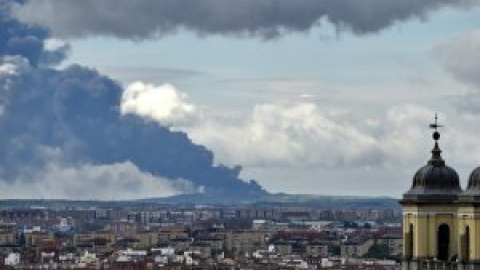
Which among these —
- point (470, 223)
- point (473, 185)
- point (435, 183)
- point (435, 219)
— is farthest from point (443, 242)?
point (473, 185)

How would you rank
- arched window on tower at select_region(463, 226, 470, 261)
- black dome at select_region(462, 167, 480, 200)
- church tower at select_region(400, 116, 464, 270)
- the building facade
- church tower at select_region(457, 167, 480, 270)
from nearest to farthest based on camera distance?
church tower at select_region(457, 167, 480, 270)
black dome at select_region(462, 167, 480, 200)
arched window on tower at select_region(463, 226, 470, 261)
the building facade
church tower at select_region(400, 116, 464, 270)

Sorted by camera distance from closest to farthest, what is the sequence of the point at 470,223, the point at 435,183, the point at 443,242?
the point at 470,223 < the point at 443,242 < the point at 435,183

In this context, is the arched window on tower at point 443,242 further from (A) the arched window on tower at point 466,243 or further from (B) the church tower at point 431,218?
(A) the arched window on tower at point 466,243

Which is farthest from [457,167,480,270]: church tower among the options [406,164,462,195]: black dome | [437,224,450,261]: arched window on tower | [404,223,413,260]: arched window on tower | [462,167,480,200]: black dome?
[404,223,413,260]: arched window on tower

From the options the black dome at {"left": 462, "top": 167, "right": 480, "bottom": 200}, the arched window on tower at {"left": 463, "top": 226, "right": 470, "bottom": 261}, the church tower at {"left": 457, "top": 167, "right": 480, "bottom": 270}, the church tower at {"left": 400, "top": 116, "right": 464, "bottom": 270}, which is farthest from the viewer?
the church tower at {"left": 400, "top": 116, "right": 464, "bottom": 270}

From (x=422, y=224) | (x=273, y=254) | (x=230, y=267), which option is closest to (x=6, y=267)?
(x=230, y=267)

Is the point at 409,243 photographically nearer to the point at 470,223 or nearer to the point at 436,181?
the point at 436,181

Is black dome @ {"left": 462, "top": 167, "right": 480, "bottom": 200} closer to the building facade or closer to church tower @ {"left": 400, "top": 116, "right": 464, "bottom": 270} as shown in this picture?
the building facade

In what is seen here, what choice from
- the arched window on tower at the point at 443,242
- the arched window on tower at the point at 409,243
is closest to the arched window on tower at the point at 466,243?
the arched window on tower at the point at 443,242
